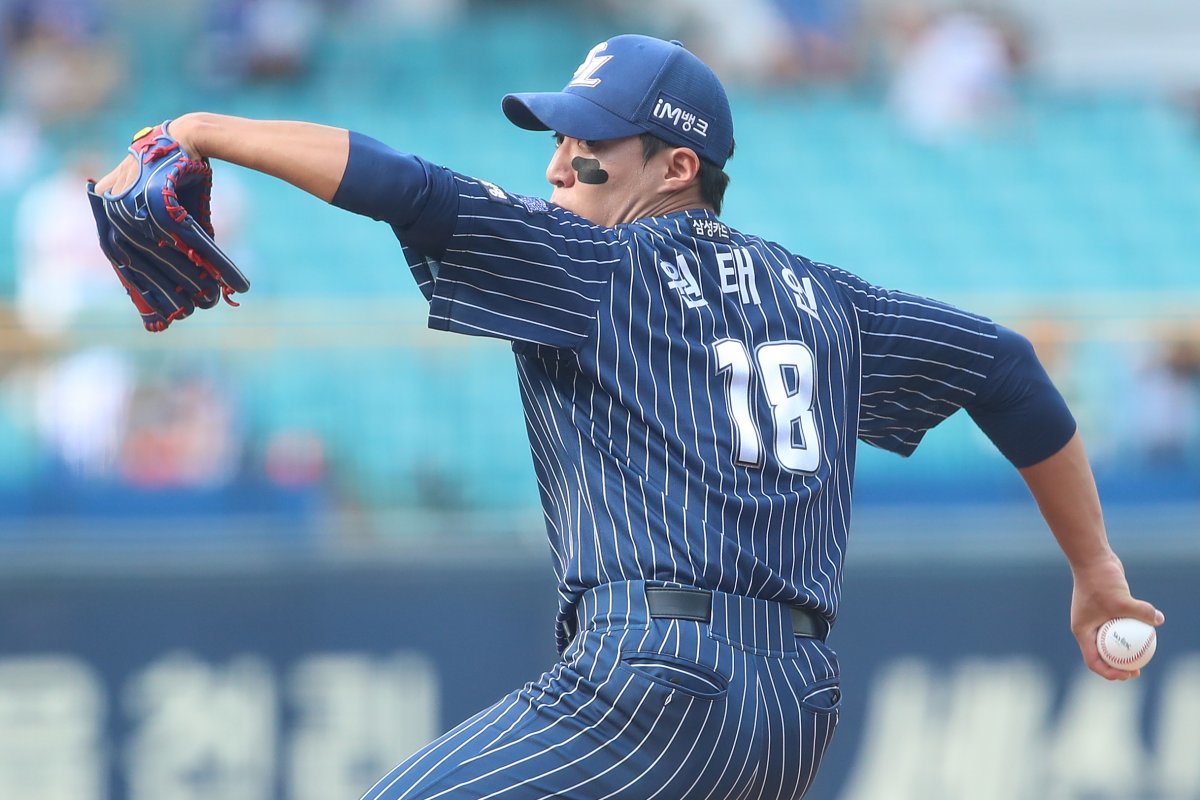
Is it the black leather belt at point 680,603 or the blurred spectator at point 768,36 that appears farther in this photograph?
the blurred spectator at point 768,36

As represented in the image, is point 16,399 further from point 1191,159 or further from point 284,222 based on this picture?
point 1191,159

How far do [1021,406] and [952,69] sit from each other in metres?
9.98

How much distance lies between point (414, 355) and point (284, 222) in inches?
187

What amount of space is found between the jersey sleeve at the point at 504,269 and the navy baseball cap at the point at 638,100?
0.29m

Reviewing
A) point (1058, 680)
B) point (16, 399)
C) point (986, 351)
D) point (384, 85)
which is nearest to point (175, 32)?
point (384, 85)

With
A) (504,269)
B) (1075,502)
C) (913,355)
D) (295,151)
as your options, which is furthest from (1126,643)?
(295,151)

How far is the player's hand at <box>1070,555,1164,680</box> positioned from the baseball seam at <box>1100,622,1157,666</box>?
0.01 metres

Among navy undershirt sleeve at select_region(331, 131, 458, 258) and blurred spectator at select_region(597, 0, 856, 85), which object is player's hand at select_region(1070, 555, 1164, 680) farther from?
blurred spectator at select_region(597, 0, 856, 85)

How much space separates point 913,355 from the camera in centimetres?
356

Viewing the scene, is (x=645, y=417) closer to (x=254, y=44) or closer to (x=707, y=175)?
(x=707, y=175)

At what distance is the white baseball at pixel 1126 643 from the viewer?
11.9 feet

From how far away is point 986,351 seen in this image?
3.61 meters

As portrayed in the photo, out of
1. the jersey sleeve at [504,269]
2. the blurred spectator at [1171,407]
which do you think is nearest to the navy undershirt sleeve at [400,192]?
the jersey sleeve at [504,269]

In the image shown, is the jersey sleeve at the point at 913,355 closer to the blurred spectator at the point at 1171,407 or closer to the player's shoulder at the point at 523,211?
the player's shoulder at the point at 523,211
